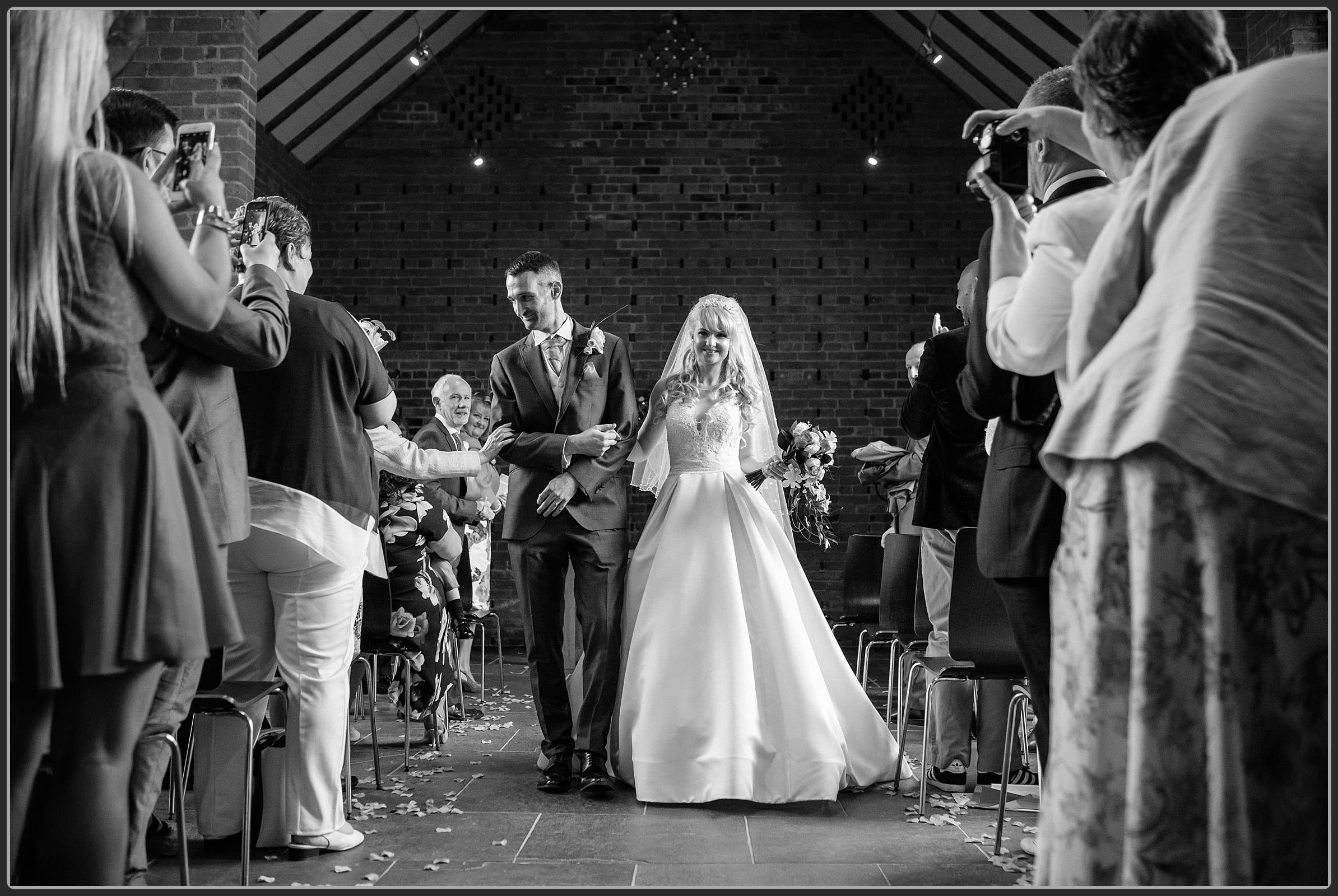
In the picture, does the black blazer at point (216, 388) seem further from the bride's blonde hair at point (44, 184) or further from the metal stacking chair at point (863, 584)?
the metal stacking chair at point (863, 584)

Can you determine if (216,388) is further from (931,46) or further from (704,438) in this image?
(931,46)

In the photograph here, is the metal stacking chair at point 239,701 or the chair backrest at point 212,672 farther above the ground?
the chair backrest at point 212,672

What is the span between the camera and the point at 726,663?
3.48m

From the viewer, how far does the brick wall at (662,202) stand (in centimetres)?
952

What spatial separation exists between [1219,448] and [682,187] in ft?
28.2

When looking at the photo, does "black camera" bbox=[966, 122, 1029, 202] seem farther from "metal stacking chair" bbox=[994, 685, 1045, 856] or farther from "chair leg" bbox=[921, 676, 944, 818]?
"chair leg" bbox=[921, 676, 944, 818]

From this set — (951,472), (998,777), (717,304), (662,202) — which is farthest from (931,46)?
(998,777)

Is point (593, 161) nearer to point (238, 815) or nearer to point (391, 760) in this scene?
point (391, 760)

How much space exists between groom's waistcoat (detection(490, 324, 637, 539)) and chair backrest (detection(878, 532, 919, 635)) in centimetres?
118

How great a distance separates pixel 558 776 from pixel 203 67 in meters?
3.64

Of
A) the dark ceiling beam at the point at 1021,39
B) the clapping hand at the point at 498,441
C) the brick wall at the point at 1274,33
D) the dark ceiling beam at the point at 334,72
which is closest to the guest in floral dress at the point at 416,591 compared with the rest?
the clapping hand at the point at 498,441

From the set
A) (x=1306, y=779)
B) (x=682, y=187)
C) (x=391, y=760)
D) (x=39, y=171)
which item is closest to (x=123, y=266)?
(x=39, y=171)

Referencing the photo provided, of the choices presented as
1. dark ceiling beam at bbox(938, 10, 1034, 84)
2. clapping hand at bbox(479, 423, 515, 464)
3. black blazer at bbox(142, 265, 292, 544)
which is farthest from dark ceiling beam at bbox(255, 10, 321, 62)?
black blazer at bbox(142, 265, 292, 544)

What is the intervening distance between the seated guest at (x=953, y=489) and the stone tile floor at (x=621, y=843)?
0.60 feet
